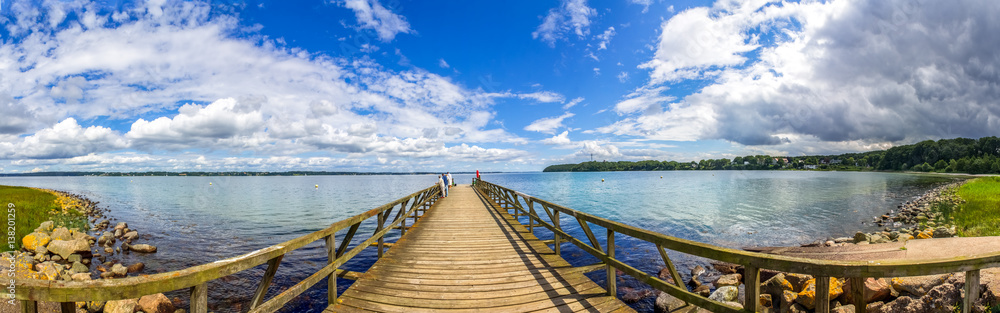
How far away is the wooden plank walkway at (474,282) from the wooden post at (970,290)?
272 centimetres

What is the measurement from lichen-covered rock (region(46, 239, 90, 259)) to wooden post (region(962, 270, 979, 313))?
19.7 metres

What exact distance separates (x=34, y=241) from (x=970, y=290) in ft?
70.0

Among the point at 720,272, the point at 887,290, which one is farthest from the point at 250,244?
the point at 887,290

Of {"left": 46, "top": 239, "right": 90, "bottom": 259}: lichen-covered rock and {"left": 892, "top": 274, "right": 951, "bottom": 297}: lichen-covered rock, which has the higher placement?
{"left": 892, "top": 274, "right": 951, "bottom": 297}: lichen-covered rock

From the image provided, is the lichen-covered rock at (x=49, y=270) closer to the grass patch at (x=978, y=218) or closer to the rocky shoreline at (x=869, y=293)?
the rocky shoreline at (x=869, y=293)

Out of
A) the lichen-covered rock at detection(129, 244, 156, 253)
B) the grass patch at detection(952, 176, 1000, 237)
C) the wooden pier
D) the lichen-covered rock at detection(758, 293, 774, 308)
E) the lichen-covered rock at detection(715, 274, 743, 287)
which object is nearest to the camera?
the wooden pier

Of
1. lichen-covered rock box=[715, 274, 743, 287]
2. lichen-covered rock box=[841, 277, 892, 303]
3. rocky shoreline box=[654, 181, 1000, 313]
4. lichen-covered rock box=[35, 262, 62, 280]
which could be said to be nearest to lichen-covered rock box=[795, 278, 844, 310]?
rocky shoreline box=[654, 181, 1000, 313]

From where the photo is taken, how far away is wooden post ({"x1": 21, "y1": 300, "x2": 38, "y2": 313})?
219cm

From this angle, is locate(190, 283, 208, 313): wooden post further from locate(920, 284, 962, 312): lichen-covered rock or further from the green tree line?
the green tree line

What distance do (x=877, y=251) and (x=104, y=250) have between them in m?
24.3

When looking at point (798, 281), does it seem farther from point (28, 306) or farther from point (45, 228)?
point (45, 228)

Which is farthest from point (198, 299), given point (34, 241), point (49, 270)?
point (34, 241)

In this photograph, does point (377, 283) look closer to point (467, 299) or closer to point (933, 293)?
point (467, 299)

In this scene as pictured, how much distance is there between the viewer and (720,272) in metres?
9.84
